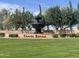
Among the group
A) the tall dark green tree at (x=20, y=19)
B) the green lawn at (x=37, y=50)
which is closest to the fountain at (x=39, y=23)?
the tall dark green tree at (x=20, y=19)

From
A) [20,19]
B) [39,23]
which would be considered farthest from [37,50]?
[20,19]

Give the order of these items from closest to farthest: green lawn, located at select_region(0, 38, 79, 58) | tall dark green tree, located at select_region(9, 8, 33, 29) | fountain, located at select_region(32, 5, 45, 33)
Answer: green lawn, located at select_region(0, 38, 79, 58), fountain, located at select_region(32, 5, 45, 33), tall dark green tree, located at select_region(9, 8, 33, 29)

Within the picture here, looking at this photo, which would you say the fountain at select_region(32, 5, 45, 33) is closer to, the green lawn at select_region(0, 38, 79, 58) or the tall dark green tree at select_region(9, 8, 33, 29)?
the tall dark green tree at select_region(9, 8, 33, 29)

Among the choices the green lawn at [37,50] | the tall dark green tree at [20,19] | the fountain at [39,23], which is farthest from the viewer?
the tall dark green tree at [20,19]

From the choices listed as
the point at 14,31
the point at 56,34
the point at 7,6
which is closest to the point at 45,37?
the point at 56,34

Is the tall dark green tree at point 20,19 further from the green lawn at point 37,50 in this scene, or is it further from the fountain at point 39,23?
the green lawn at point 37,50

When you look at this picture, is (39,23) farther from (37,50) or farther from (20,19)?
(37,50)

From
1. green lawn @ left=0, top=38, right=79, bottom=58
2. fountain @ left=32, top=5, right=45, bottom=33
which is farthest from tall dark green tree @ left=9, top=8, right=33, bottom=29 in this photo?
green lawn @ left=0, top=38, right=79, bottom=58

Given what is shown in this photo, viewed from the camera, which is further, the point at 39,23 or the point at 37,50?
the point at 39,23

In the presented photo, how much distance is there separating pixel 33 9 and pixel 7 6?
1704 mm

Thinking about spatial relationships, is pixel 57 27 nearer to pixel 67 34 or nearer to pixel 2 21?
pixel 67 34

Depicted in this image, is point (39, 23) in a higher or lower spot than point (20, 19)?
lower

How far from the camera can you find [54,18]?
1802 centimetres

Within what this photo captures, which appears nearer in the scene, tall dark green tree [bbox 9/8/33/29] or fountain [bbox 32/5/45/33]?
fountain [bbox 32/5/45/33]
